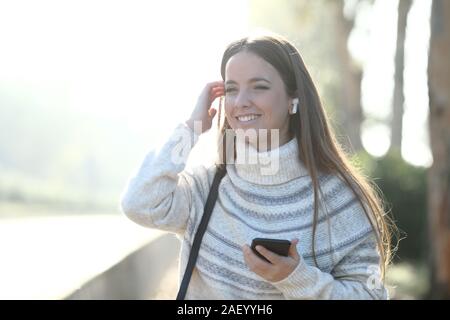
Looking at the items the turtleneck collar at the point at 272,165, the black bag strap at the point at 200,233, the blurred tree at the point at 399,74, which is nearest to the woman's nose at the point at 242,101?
the turtleneck collar at the point at 272,165

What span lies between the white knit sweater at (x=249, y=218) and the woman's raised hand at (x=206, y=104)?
0.11 m

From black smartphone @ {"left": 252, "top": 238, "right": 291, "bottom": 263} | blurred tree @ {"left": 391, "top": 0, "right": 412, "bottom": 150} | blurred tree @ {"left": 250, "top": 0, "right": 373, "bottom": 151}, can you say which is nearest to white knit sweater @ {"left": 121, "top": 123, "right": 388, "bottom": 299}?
black smartphone @ {"left": 252, "top": 238, "right": 291, "bottom": 263}

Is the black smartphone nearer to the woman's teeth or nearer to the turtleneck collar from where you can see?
the turtleneck collar

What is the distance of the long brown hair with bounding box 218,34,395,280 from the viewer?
3898mm

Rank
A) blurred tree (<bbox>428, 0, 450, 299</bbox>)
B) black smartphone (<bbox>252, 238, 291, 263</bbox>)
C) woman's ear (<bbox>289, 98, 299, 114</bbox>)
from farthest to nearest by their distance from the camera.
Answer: blurred tree (<bbox>428, 0, 450, 299</bbox>) < woman's ear (<bbox>289, 98, 299, 114</bbox>) < black smartphone (<bbox>252, 238, 291, 263</bbox>)

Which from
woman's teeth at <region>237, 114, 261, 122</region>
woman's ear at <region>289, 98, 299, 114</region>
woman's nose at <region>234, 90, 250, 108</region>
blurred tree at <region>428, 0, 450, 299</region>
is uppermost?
woman's nose at <region>234, 90, 250, 108</region>

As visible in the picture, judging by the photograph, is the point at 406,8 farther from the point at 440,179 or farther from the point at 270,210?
the point at 270,210

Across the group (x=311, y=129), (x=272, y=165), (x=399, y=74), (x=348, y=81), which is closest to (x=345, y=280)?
(x=272, y=165)

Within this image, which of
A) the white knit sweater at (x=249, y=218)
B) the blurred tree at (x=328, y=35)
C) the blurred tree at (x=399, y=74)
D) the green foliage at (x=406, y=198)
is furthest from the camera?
the blurred tree at (x=328, y=35)

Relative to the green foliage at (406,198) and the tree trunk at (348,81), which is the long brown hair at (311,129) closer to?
the green foliage at (406,198)

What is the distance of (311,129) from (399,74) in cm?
2141

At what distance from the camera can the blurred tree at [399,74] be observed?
19.1 metres

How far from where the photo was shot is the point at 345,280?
12.4 feet

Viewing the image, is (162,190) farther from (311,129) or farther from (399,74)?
(399,74)
